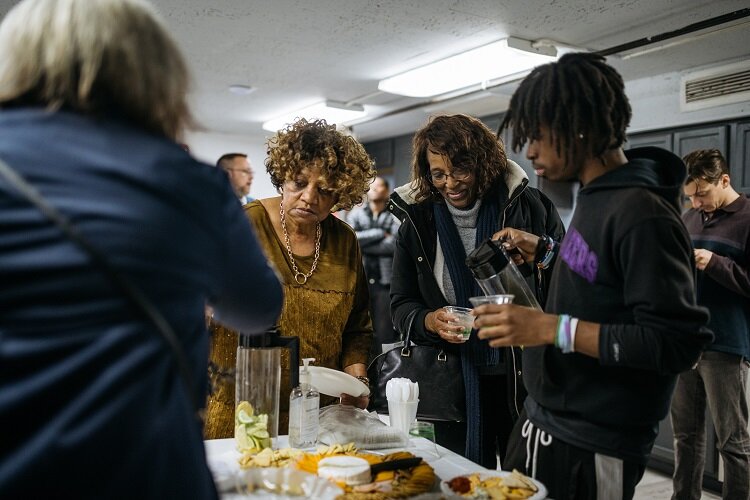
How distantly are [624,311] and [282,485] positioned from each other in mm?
732

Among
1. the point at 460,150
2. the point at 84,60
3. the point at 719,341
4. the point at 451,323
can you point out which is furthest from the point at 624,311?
the point at 719,341

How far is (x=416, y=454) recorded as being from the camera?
1.46 m

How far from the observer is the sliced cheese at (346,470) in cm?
123

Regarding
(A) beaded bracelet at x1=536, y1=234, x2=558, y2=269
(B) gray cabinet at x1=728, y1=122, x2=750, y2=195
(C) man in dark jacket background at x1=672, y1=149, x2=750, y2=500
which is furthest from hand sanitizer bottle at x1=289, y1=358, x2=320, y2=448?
(B) gray cabinet at x1=728, y1=122, x2=750, y2=195

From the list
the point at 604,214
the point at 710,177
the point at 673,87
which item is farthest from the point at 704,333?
the point at 673,87

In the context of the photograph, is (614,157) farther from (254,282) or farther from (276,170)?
(276,170)

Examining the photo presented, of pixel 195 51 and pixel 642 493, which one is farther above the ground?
pixel 195 51

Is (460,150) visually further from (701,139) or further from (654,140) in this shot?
(654,140)

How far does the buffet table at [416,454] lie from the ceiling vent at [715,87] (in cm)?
337

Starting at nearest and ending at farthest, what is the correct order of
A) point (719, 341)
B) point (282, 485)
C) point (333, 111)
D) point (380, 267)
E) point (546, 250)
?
point (282, 485) < point (546, 250) < point (719, 341) < point (380, 267) < point (333, 111)

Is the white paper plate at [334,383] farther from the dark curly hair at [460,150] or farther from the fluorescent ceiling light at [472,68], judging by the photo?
the fluorescent ceiling light at [472,68]

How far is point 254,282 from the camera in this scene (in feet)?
3.10

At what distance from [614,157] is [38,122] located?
42.2 inches

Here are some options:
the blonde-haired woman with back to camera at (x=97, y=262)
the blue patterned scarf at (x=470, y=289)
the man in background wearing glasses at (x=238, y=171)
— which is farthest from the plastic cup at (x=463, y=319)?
the man in background wearing glasses at (x=238, y=171)
